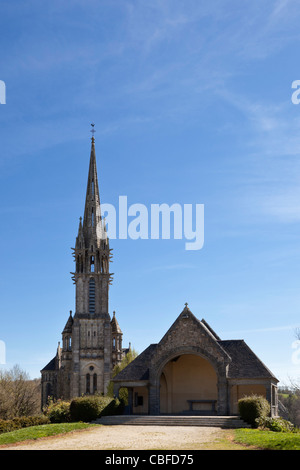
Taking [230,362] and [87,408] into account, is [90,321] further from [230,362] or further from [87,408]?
[87,408]

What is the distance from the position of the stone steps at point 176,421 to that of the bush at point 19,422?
367 cm

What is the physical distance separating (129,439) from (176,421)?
10.7 meters

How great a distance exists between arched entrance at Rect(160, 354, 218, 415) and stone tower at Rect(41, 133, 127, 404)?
32.7 meters

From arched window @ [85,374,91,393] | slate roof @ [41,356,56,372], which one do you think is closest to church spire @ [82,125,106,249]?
arched window @ [85,374,91,393]

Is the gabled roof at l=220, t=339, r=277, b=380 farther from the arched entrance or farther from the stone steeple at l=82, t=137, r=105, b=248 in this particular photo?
the stone steeple at l=82, t=137, r=105, b=248

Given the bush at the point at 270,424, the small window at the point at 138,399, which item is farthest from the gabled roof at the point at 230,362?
the bush at the point at 270,424

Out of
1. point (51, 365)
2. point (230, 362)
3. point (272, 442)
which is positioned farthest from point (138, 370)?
point (51, 365)

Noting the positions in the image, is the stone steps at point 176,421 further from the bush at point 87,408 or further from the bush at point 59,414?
the bush at point 59,414

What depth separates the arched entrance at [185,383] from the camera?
46.5 meters

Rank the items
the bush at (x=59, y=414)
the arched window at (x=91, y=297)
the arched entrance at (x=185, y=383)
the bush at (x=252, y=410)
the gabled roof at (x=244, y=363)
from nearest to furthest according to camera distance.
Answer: the bush at (x=252, y=410)
the bush at (x=59, y=414)
the gabled roof at (x=244, y=363)
the arched entrance at (x=185, y=383)
the arched window at (x=91, y=297)

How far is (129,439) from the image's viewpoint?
26.3m

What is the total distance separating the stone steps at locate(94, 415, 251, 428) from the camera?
34812 millimetres

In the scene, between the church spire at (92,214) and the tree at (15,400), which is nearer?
the tree at (15,400)
